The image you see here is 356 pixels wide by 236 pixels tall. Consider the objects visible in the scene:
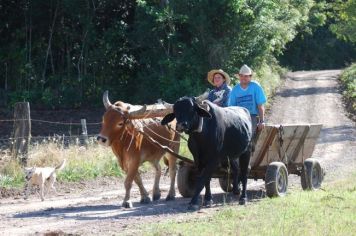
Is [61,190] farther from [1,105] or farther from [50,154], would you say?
[1,105]

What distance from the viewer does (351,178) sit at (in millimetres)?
17078

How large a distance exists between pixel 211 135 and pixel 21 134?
21.1 feet

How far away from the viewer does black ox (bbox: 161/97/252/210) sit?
41.1ft

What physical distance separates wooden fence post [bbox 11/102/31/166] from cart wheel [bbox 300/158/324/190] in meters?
6.47

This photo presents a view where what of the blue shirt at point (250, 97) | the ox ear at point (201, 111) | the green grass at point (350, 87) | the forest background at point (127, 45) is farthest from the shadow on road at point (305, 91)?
the ox ear at point (201, 111)

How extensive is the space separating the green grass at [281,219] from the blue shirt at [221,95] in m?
2.12

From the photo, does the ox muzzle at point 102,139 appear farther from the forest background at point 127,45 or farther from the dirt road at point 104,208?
the forest background at point 127,45

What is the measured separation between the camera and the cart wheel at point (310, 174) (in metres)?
15.0

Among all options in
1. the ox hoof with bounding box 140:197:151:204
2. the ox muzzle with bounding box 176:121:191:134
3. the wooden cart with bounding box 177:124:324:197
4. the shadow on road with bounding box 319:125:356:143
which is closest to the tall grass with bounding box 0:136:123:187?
the ox hoof with bounding box 140:197:151:204

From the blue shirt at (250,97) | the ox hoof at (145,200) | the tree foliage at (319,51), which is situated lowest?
the ox hoof at (145,200)

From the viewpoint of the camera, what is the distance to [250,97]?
47.3 feet

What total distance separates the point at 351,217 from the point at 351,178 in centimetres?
604

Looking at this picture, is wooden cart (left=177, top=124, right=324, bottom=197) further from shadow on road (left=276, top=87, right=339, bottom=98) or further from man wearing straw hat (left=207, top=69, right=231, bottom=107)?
shadow on road (left=276, top=87, right=339, bottom=98)

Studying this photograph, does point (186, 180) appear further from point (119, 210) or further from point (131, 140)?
point (119, 210)
